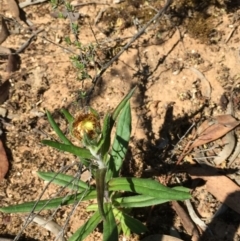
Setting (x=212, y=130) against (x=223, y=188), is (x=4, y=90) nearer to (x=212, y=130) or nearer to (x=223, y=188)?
(x=212, y=130)

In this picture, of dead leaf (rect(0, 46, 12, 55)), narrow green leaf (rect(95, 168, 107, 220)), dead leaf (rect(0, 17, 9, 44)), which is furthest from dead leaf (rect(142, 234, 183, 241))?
dead leaf (rect(0, 17, 9, 44))

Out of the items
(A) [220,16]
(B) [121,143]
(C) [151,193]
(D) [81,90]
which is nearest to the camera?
(C) [151,193]

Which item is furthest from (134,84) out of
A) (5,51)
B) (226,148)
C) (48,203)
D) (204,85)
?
(48,203)

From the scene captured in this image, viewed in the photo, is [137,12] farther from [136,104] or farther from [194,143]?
[194,143]

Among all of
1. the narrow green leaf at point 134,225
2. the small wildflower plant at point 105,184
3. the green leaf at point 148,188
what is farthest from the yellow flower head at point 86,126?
the narrow green leaf at point 134,225

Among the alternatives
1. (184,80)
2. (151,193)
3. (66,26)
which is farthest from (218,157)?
(66,26)

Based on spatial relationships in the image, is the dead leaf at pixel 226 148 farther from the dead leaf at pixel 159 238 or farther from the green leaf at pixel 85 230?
the green leaf at pixel 85 230
